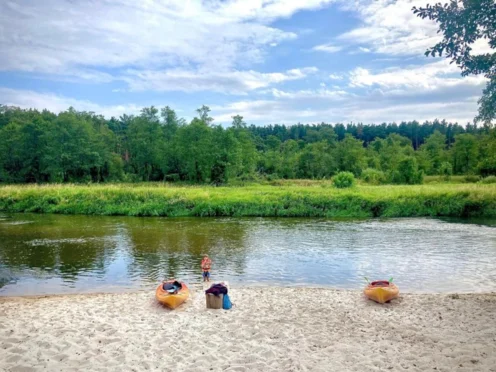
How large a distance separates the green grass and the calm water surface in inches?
134

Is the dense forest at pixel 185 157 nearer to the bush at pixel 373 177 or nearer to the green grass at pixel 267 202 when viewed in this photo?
the bush at pixel 373 177

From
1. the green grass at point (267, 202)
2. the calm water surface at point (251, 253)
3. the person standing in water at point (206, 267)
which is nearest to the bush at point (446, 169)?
the green grass at point (267, 202)

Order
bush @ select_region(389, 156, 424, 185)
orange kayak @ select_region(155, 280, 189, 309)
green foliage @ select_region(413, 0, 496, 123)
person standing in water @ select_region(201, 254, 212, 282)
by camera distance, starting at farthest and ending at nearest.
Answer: bush @ select_region(389, 156, 424, 185) → person standing in water @ select_region(201, 254, 212, 282) → orange kayak @ select_region(155, 280, 189, 309) → green foliage @ select_region(413, 0, 496, 123)

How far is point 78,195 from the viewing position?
1684 inches

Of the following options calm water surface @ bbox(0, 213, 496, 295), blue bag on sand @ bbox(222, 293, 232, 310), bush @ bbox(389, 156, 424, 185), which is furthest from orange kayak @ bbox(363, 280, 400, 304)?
bush @ bbox(389, 156, 424, 185)

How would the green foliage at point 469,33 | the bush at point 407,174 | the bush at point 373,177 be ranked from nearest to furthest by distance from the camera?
1. the green foliage at point 469,33
2. the bush at point 407,174
3. the bush at point 373,177

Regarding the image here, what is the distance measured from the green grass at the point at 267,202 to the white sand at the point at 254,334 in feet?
80.7

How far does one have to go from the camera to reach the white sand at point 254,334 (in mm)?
7906

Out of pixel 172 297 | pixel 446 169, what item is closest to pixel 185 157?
pixel 446 169

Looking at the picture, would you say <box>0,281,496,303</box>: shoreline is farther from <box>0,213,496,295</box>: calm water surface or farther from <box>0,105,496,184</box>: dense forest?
<box>0,105,496,184</box>: dense forest

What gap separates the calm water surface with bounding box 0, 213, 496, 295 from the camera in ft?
52.9

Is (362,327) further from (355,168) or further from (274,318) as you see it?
(355,168)

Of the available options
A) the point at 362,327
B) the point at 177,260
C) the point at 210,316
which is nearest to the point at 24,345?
the point at 210,316

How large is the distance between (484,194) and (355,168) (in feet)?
146
